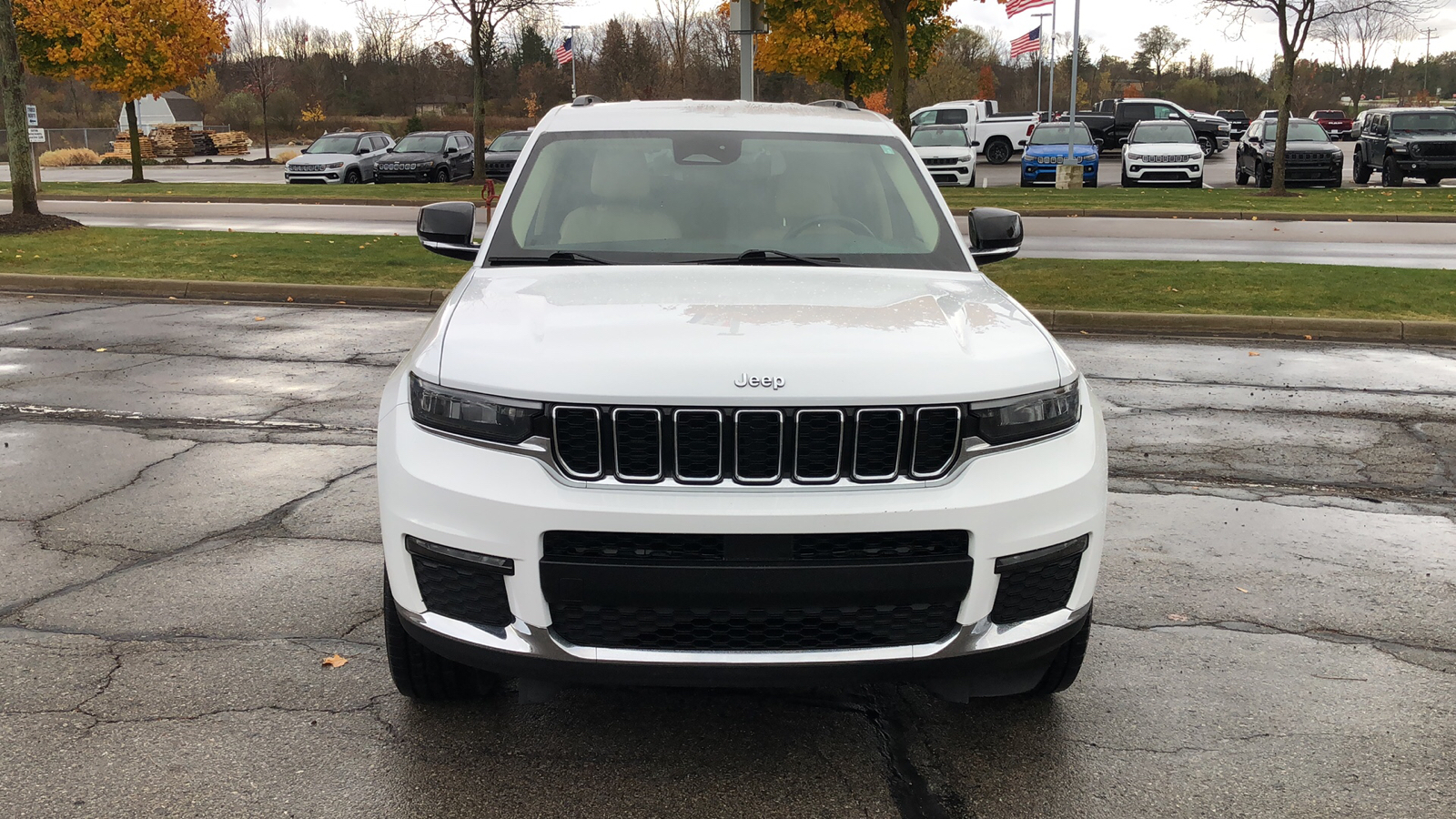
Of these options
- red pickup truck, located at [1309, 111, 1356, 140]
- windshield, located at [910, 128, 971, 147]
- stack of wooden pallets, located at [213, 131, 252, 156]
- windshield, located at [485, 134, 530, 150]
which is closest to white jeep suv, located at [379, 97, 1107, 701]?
windshield, located at [910, 128, 971, 147]

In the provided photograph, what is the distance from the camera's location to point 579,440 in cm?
290

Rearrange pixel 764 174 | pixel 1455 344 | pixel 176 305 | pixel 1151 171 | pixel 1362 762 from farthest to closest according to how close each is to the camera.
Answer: pixel 1151 171 < pixel 176 305 < pixel 1455 344 < pixel 764 174 < pixel 1362 762

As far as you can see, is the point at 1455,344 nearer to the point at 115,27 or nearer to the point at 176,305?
the point at 176,305

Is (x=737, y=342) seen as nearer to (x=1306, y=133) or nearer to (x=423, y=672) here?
(x=423, y=672)

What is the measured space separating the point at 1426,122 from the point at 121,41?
31.4 m

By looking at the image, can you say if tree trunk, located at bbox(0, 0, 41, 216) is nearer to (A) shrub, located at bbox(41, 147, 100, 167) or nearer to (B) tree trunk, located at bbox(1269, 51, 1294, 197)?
(B) tree trunk, located at bbox(1269, 51, 1294, 197)

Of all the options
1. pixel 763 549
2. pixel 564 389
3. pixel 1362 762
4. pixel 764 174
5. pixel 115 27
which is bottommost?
pixel 1362 762

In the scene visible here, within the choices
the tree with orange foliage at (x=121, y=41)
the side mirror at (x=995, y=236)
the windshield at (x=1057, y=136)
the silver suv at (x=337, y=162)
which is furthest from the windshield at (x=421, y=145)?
the side mirror at (x=995, y=236)

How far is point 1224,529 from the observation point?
5.46m

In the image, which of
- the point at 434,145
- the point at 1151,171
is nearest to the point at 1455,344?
the point at 1151,171

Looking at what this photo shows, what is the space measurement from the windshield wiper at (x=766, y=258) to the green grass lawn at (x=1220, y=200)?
58.6 ft

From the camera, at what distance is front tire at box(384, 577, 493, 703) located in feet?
11.1

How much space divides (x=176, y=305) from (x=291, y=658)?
30.7 ft

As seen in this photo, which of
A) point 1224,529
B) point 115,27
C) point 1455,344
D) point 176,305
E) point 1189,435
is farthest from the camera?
point 115,27
